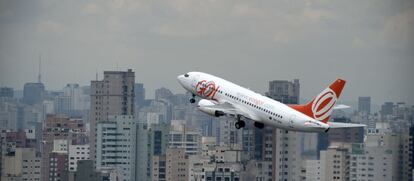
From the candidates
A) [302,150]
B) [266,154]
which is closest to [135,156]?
[266,154]

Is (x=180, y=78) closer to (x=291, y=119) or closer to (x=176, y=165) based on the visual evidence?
(x=291, y=119)

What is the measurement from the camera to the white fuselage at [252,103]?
8444 cm

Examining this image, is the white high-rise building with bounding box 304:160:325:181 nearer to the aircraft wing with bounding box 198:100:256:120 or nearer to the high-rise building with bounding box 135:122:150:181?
the aircraft wing with bounding box 198:100:256:120

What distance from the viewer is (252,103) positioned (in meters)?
88.2

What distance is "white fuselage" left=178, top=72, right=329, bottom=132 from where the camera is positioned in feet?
277

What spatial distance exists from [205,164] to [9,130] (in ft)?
133

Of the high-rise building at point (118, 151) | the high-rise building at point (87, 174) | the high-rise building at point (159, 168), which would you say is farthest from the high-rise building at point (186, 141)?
the high-rise building at point (87, 174)

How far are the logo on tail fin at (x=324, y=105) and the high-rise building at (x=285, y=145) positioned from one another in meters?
19.9

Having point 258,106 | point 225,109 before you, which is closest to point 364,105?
point 225,109

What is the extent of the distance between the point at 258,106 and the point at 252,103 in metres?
0.69

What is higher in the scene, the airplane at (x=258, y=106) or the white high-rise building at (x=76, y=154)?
the airplane at (x=258, y=106)

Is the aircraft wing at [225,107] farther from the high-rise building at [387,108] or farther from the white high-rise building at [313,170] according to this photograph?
the high-rise building at [387,108]

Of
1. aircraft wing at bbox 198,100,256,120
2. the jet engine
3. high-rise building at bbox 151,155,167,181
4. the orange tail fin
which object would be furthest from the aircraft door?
high-rise building at bbox 151,155,167,181

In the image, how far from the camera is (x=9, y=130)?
19175 cm
